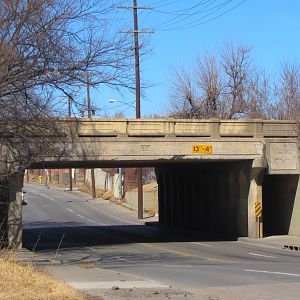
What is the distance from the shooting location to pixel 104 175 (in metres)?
73.6

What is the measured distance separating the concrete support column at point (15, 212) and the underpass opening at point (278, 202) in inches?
555

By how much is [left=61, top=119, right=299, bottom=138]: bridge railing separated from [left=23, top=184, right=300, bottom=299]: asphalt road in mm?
5185

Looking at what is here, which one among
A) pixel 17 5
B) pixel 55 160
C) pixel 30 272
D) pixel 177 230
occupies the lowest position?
pixel 177 230

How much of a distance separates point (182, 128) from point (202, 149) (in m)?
1.39

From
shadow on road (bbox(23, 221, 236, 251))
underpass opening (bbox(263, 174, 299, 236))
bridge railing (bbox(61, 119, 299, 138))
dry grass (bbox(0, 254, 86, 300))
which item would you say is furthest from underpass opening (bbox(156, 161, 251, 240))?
dry grass (bbox(0, 254, 86, 300))

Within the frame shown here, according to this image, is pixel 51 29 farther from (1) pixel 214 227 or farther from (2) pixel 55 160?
(1) pixel 214 227

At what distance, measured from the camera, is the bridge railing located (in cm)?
2688

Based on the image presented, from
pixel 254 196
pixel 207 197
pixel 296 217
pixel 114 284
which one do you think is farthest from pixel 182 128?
pixel 114 284

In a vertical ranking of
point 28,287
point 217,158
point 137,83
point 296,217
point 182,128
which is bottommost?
point 296,217

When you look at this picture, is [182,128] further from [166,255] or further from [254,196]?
[166,255]

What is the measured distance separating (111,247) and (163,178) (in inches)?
651

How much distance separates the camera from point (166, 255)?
22.2 metres

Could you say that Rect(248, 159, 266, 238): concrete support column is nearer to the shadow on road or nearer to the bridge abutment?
the shadow on road

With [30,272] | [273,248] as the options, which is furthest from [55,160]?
[30,272]
